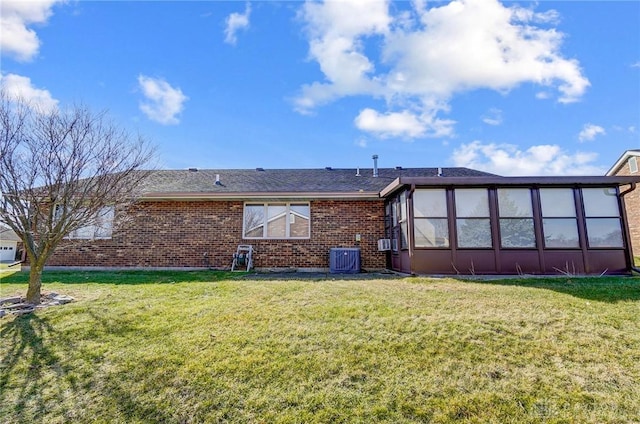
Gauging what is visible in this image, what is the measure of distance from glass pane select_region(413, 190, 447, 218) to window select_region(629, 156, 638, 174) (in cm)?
1199

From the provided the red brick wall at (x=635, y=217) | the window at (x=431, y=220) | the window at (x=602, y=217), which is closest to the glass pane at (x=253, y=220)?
the window at (x=431, y=220)

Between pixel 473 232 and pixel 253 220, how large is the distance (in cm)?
640

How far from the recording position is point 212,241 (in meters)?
9.96

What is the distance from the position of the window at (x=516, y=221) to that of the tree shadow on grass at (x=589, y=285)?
1011 mm

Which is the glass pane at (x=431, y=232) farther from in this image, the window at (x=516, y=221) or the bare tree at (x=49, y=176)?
the bare tree at (x=49, y=176)

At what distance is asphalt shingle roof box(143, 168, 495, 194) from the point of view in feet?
34.4

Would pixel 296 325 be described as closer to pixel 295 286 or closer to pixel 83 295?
pixel 295 286

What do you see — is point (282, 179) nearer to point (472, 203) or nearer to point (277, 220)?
point (277, 220)

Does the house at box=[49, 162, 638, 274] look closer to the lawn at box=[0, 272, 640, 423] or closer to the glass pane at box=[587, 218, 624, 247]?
the glass pane at box=[587, 218, 624, 247]

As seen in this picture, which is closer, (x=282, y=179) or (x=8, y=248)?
(x=282, y=179)

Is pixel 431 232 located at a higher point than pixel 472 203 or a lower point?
lower

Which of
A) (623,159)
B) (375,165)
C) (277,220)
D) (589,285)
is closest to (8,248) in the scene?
(277,220)

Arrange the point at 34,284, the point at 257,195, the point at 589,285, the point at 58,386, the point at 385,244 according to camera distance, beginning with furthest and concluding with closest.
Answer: the point at 257,195 < the point at 385,244 < the point at 589,285 < the point at 34,284 < the point at 58,386

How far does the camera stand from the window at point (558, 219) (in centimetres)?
791
